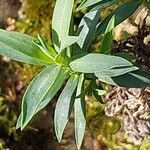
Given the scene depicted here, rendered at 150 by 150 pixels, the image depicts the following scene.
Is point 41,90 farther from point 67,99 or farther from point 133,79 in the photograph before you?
point 133,79

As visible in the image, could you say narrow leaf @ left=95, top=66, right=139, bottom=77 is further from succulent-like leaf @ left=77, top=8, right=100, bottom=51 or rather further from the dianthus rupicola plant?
succulent-like leaf @ left=77, top=8, right=100, bottom=51

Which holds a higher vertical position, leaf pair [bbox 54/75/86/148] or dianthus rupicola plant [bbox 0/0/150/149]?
dianthus rupicola plant [bbox 0/0/150/149]

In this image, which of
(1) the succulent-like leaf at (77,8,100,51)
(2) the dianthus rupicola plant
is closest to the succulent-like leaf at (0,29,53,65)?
(2) the dianthus rupicola plant

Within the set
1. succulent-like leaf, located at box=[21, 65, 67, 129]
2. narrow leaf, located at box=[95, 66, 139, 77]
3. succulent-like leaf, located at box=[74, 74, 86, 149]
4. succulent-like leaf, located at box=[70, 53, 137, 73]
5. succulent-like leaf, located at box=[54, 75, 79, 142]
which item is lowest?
succulent-like leaf, located at box=[74, 74, 86, 149]

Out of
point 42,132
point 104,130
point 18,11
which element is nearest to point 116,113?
point 104,130

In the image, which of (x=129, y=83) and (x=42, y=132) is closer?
(x=129, y=83)

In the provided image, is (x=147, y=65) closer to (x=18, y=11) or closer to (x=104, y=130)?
(x=104, y=130)

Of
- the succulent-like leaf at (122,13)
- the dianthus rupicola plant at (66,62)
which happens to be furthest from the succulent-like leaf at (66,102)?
the succulent-like leaf at (122,13)
